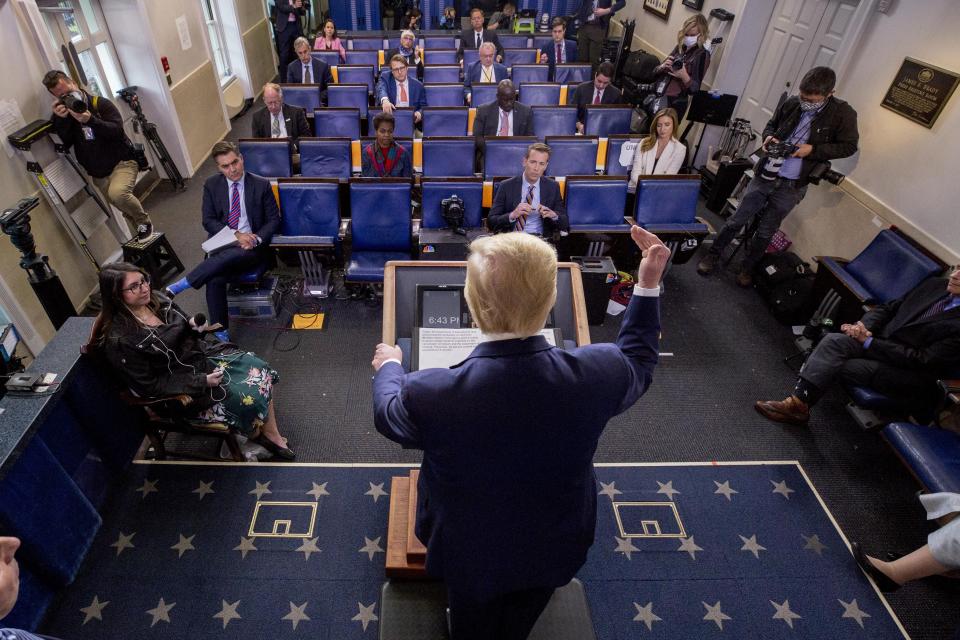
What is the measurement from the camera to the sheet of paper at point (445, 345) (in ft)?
5.10

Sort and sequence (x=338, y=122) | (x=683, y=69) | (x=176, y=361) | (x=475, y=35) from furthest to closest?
(x=475, y=35) < (x=683, y=69) < (x=338, y=122) < (x=176, y=361)

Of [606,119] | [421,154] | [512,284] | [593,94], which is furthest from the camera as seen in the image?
[593,94]

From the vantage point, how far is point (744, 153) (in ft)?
20.3

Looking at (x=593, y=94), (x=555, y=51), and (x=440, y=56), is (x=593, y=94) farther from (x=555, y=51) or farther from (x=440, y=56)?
(x=440, y=56)

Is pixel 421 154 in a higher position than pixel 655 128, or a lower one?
lower

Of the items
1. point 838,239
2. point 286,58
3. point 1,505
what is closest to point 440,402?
point 1,505

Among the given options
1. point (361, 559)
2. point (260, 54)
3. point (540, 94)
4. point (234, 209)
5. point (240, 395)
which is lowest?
point (361, 559)

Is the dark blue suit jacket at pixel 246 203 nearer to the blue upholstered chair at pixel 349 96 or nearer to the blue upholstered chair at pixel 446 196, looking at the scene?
the blue upholstered chair at pixel 446 196

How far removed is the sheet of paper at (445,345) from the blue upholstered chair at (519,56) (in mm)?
7654

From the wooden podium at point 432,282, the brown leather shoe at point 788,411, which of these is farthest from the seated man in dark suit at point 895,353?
the wooden podium at point 432,282

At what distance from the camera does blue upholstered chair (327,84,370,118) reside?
6285mm

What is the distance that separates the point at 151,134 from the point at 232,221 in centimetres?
266

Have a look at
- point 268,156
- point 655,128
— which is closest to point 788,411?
point 655,128

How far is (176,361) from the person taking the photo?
107 inches
